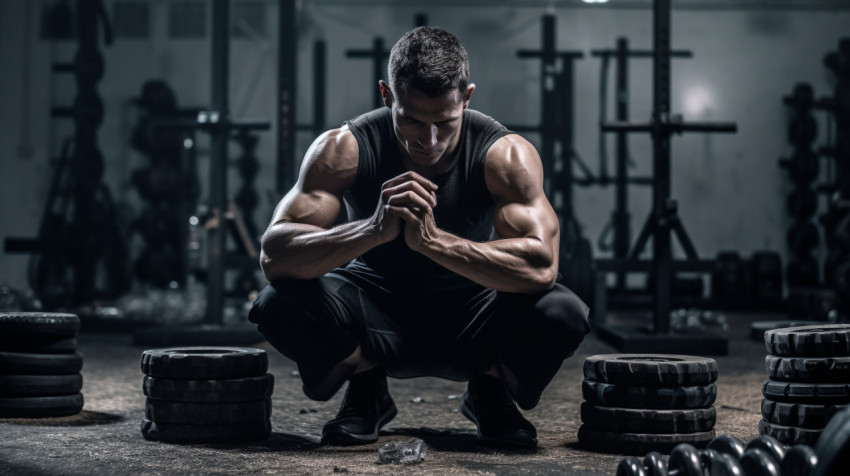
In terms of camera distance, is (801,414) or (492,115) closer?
(801,414)

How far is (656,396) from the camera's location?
1.82 meters

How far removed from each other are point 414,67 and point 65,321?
1.14 metres

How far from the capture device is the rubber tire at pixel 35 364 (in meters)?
2.22

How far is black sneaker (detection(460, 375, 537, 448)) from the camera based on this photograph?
1.92 meters

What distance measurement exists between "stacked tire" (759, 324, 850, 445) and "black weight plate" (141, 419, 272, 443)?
1114mm

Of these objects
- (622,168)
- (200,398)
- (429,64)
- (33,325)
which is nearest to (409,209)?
(429,64)

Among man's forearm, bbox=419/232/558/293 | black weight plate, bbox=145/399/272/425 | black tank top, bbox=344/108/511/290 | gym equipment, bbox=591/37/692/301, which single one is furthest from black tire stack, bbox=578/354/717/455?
gym equipment, bbox=591/37/692/301

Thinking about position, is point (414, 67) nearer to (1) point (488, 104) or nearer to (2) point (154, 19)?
(1) point (488, 104)

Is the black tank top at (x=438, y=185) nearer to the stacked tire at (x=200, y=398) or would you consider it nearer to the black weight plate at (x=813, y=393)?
the stacked tire at (x=200, y=398)

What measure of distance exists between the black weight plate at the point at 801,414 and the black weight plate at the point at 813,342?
10cm

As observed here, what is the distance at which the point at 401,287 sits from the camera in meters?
2.05

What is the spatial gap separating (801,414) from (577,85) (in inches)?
231

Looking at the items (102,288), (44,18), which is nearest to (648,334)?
(102,288)

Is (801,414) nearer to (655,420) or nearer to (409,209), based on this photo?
(655,420)
